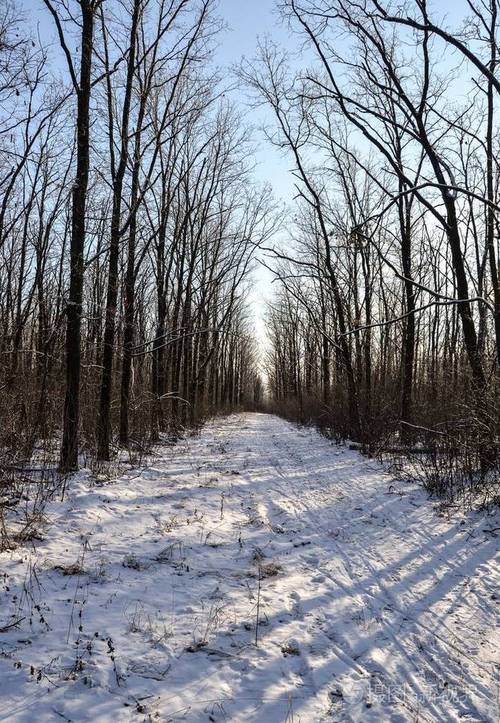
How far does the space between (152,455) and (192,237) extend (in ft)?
33.9

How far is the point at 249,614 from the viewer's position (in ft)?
12.4

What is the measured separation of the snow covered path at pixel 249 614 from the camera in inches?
107

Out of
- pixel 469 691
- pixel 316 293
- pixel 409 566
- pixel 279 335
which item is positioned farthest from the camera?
pixel 279 335

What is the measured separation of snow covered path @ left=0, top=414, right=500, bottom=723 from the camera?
107 inches

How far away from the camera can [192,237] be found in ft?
62.0

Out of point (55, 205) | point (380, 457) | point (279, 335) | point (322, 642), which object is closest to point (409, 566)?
point (322, 642)

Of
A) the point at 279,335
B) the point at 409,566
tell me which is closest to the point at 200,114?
the point at 409,566

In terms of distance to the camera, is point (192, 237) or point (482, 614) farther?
point (192, 237)

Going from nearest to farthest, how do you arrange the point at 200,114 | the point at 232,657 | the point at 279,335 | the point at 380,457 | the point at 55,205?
the point at 232,657 → the point at 380,457 → the point at 200,114 → the point at 55,205 → the point at 279,335

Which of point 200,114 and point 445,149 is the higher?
point 200,114

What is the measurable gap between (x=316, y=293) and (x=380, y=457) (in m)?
16.4

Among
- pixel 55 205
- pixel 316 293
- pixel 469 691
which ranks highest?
pixel 55 205

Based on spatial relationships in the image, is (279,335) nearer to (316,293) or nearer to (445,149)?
(316,293)

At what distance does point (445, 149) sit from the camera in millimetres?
12000
